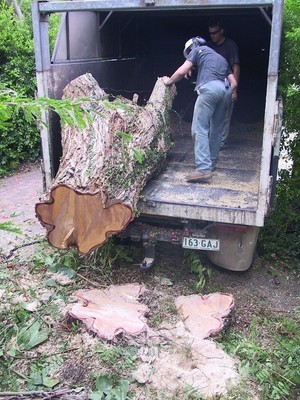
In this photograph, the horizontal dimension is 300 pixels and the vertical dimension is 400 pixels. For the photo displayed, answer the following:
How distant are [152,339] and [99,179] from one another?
127cm

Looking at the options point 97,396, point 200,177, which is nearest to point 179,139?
point 200,177

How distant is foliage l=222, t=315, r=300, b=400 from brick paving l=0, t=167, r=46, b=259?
2.47 metres

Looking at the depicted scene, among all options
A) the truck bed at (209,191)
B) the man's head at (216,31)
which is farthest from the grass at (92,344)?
the man's head at (216,31)

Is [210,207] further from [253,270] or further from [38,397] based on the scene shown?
[38,397]

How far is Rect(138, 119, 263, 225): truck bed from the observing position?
4148 mm

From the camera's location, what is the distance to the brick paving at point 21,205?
5.66 metres

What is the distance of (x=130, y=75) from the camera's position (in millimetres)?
7938

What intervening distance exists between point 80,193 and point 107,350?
44.7 inches

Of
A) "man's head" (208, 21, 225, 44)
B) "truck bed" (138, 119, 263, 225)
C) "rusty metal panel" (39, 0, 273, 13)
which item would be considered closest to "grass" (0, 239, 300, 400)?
"truck bed" (138, 119, 263, 225)

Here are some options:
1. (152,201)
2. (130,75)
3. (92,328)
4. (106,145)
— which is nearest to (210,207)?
(152,201)

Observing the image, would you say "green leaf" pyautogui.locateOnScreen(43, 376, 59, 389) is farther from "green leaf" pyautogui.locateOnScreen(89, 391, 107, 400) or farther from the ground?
"green leaf" pyautogui.locateOnScreen(89, 391, 107, 400)

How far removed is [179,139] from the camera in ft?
21.8

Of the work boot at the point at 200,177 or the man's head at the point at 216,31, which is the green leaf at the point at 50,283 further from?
the man's head at the point at 216,31

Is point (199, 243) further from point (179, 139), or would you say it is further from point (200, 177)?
point (179, 139)
